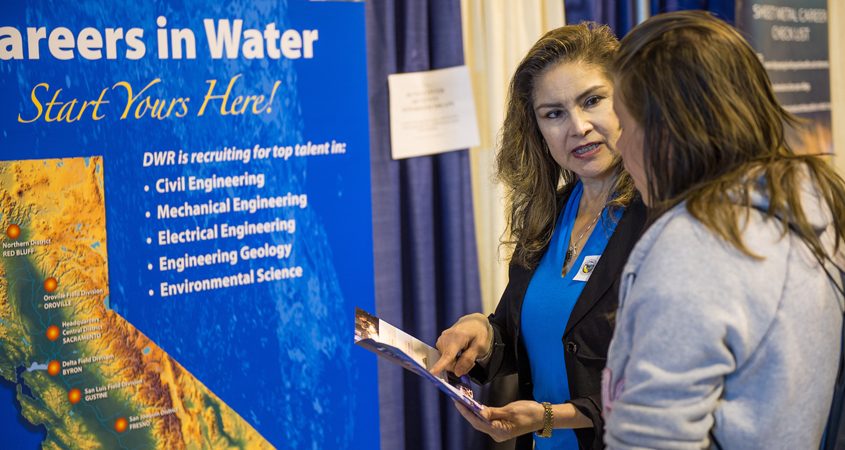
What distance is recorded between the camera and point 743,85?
100cm

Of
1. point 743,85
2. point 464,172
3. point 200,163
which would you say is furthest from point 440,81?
point 743,85

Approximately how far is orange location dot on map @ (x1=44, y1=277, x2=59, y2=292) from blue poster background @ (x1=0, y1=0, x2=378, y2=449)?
0.42 ft

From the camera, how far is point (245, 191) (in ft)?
7.13

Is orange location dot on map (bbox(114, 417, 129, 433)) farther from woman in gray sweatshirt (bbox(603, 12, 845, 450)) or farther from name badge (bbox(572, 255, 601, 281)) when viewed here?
woman in gray sweatshirt (bbox(603, 12, 845, 450))

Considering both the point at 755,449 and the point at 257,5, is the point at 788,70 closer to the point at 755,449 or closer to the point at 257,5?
the point at 257,5

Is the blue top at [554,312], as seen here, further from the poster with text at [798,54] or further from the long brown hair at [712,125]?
the poster with text at [798,54]

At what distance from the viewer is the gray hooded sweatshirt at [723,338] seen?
921 millimetres

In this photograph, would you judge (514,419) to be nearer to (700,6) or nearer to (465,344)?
(465,344)

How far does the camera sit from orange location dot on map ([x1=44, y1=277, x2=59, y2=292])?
1.90 m

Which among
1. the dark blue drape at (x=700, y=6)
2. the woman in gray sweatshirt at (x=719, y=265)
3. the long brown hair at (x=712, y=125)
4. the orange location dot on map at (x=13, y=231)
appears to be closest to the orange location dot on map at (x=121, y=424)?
the orange location dot on map at (x=13, y=231)

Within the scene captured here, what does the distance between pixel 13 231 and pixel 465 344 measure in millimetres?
1049

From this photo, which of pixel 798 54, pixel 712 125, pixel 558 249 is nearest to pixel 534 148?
pixel 558 249

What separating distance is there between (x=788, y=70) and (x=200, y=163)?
270 cm

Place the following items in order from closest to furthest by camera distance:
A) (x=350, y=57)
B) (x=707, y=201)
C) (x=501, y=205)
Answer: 1. (x=707, y=201)
2. (x=350, y=57)
3. (x=501, y=205)
